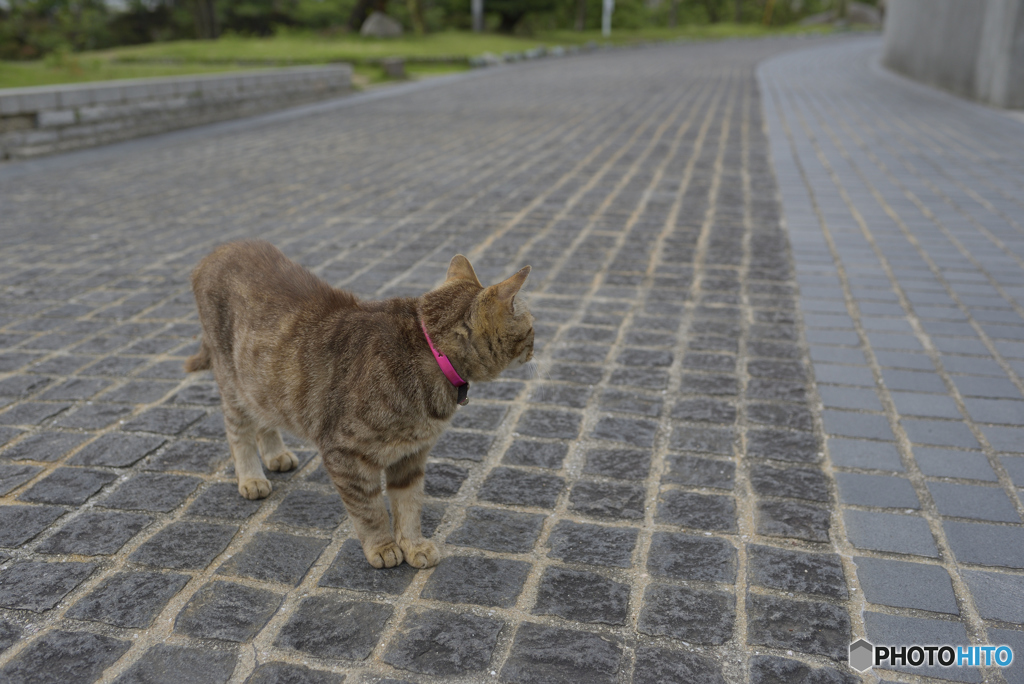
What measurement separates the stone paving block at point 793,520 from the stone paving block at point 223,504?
2.23 metres

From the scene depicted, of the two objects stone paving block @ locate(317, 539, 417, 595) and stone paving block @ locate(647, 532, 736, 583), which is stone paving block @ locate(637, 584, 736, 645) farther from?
stone paving block @ locate(317, 539, 417, 595)

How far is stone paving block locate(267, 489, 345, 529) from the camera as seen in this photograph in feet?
10.8

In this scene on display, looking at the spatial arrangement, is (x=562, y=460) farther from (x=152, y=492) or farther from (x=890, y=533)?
(x=152, y=492)

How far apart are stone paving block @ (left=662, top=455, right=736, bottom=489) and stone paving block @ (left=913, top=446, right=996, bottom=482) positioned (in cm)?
93

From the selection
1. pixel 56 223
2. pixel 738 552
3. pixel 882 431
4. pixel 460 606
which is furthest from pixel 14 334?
pixel 882 431

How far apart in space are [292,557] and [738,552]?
1.80 metres

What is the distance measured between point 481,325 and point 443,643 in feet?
3.72

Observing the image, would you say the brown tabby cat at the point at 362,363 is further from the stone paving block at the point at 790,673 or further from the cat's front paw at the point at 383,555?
the stone paving block at the point at 790,673

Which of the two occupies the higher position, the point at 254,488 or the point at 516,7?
the point at 516,7

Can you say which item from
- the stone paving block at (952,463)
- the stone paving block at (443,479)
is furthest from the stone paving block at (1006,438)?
the stone paving block at (443,479)

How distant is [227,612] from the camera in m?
2.76

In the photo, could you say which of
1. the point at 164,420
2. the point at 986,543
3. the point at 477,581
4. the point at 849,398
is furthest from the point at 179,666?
the point at 849,398

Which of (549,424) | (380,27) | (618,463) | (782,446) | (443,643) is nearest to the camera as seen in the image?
(443,643)

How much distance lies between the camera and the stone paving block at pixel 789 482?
135 inches
